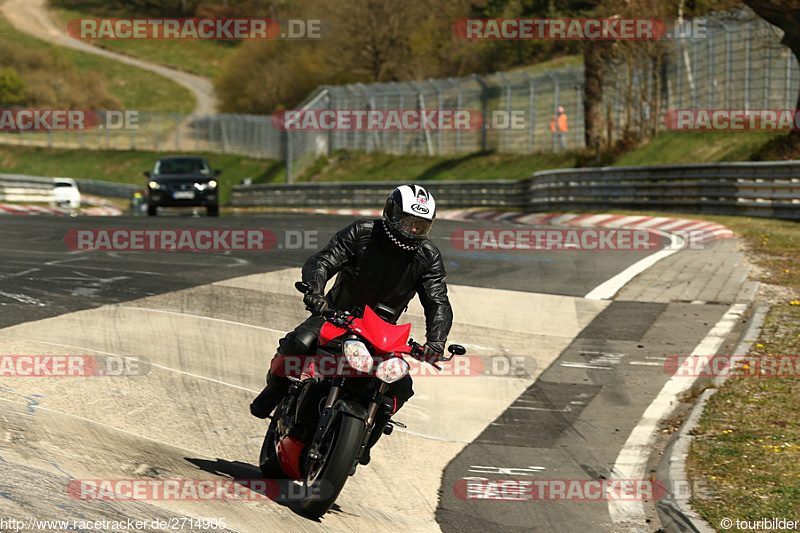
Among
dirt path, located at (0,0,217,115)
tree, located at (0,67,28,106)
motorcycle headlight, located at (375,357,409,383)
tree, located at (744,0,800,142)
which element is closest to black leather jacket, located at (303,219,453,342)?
motorcycle headlight, located at (375,357,409,383)

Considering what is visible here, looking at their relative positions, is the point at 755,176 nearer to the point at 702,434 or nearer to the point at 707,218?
the point at 707,218

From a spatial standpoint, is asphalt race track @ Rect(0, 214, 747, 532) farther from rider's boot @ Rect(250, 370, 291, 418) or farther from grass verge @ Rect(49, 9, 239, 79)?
grass verge @ Rect(49, 9, 239, 79)

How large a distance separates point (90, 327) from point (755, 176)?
16.7m

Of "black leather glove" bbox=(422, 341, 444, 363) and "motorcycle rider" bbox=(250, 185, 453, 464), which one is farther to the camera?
"motorcycle rider" bbox=(250, 185, 453, 464)

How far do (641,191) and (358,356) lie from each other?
70.0 feet

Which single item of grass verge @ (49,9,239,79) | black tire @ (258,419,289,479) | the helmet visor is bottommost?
black tire @ (258,419,289,479)

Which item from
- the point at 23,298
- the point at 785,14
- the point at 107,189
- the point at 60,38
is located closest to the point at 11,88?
the point at 60,38

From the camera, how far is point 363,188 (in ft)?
122

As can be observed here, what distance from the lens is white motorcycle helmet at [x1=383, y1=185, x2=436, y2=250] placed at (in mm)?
5961

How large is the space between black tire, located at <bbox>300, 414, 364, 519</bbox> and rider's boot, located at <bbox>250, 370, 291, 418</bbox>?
0.87 metres

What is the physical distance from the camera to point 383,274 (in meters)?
6.30

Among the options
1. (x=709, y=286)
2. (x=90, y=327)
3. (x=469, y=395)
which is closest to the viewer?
(x=469, y=395)

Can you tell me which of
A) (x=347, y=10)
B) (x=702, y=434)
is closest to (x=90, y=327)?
(x=702, y=434)

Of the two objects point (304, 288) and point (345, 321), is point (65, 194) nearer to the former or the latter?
point (304, 288)
